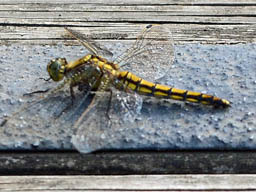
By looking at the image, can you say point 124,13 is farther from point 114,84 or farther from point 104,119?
point 104,119

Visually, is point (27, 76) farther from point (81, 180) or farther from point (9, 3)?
point (9, 3)

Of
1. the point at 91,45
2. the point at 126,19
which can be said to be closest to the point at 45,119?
the point at 91,45

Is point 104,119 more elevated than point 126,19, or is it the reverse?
point 126,19

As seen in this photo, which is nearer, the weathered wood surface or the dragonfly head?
the dragonfly head

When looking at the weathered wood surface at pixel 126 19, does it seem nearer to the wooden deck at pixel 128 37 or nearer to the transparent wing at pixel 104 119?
the wooden deck at pixel 128 37

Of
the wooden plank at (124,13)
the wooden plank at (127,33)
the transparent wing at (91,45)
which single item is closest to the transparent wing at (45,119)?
the transparent wing at (91,45)

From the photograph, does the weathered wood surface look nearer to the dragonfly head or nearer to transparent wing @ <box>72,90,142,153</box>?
the dragonfly head

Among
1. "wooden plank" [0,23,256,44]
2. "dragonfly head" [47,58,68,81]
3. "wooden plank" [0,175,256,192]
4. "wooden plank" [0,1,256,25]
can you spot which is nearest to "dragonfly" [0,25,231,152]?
"dragonfly head" [47,58,68,81]
